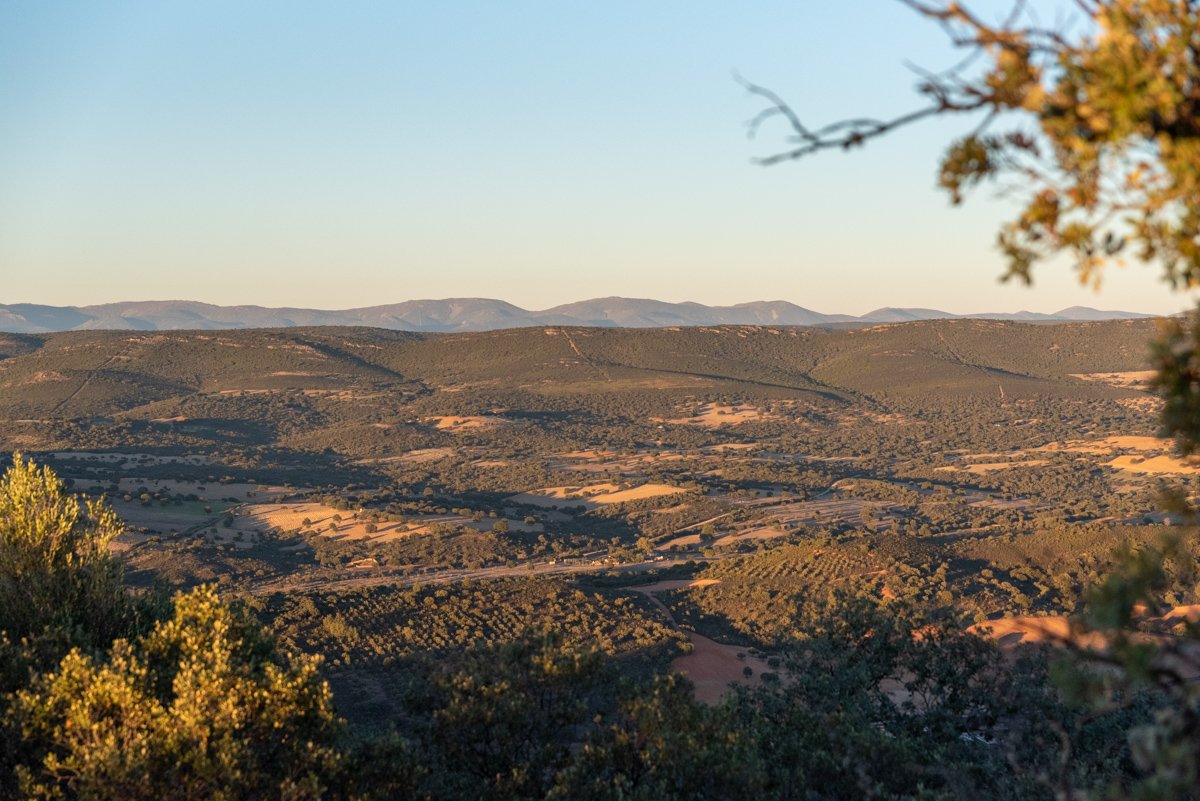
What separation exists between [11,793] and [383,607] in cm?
2627

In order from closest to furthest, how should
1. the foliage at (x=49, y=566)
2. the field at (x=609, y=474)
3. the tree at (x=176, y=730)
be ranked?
the tree at (x=176, y=730)
the foliage at (x=49, y=566)
the field at (x=609, y=474)

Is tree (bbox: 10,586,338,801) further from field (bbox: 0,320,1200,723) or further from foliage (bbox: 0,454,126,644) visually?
field (bbox: 0,320,1200,723)

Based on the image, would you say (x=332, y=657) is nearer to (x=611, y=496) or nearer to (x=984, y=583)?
(x=984, y=583)

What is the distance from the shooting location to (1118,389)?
140875mm

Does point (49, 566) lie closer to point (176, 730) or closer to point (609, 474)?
point (176, 730)

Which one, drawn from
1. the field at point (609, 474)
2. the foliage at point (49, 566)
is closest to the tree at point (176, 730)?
the foliage at point (49, 566)

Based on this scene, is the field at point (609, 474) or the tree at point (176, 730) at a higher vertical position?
the tree at point (176, 730)

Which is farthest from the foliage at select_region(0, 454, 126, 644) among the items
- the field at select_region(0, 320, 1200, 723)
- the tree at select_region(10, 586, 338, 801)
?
the field at select_region(0, 320, 1200, 723)

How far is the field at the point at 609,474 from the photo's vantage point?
4166 cm

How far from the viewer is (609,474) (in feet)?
Answer: 316

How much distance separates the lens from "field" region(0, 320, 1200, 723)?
41656 millimetres

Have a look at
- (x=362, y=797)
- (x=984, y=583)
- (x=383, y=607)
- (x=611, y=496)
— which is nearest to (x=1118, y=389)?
(x=611, y=496)

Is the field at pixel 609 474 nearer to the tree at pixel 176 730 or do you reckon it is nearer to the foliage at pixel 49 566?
the tree at pixel 176 730

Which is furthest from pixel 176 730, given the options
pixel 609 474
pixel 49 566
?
pixel 609 474
